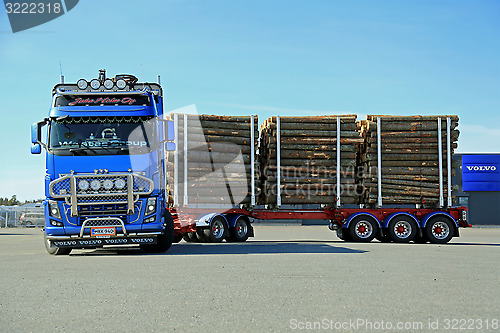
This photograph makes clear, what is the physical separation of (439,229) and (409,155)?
114 inches

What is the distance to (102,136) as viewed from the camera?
1509cm

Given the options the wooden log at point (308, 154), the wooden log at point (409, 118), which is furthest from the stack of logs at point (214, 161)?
the wooden log at point (409, 118)

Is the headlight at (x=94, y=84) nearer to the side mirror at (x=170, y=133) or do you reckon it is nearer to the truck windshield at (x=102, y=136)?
the truck windshield at (x=102, y=136)

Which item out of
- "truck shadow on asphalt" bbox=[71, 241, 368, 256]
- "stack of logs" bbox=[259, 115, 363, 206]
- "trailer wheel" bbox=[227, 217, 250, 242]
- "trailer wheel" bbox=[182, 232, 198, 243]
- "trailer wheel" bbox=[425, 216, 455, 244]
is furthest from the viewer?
"trailer wheel" bbox=[182, 232, 198, 243]

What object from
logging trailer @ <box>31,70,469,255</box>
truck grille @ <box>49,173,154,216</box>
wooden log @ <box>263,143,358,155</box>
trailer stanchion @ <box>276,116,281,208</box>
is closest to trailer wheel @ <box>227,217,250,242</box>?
trailer stanchion @ <box>276,116,281,208</box>

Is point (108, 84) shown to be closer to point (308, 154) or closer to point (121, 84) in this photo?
point (121, 84)

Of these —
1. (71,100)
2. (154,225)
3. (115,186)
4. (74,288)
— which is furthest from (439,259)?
(71,100)

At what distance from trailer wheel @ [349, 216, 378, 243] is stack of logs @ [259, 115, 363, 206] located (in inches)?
39.9

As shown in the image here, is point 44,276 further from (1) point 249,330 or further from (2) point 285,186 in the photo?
(2) point 285,186

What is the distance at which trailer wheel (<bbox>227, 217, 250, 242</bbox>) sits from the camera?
22.4 metres

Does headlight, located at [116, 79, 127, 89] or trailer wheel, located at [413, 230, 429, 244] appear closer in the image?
headlight, located at [116, 79, 127, 89]

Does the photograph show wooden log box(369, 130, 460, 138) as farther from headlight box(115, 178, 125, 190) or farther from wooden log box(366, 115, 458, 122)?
headlight box(115, 178, 125, 190)

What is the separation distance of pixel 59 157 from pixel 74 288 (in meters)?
6.54

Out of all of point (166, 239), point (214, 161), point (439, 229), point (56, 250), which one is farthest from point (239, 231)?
point (56, 250)
